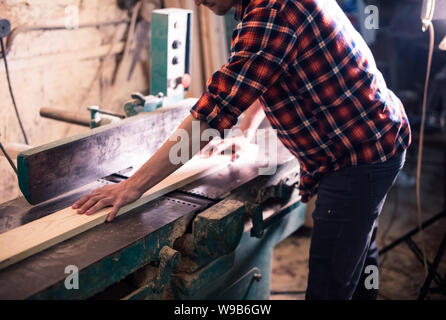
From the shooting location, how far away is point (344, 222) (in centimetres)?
161

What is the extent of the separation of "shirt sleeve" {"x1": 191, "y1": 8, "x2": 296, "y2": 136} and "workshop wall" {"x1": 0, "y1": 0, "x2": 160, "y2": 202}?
69.5 inches

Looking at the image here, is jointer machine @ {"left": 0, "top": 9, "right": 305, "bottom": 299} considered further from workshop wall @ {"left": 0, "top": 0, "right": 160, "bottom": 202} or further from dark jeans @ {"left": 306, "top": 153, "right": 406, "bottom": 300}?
workshop wall @ {"left": 0, "top": 0, "right": 160, "bottom": 202}

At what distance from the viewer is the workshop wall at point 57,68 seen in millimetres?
2758

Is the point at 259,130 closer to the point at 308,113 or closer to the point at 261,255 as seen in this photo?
the point at 261,255

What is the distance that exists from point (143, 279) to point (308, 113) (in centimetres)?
74

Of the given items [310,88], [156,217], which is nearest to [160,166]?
[156,217]

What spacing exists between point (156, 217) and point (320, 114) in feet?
2.01

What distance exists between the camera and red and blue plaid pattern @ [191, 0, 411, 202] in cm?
132
